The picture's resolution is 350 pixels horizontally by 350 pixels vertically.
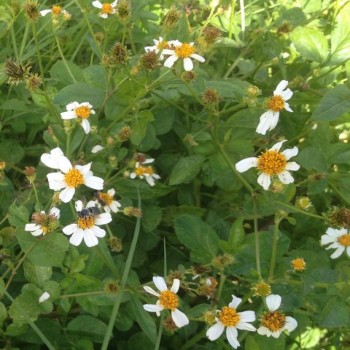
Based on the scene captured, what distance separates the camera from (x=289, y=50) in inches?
76.0

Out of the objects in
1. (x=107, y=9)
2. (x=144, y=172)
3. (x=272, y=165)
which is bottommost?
(x=144, y=172)

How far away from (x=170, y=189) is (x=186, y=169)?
0.28 ft

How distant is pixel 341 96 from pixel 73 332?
2.97 ft

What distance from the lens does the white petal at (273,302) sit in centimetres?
122

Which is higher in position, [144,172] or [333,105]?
[333,105]

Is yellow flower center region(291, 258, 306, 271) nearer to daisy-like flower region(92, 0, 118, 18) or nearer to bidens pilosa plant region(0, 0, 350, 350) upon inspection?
bidens pilosa plant region(0, 0, 350, 350)

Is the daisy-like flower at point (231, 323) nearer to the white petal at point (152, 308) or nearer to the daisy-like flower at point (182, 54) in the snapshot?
the white petal at point (152, 308)

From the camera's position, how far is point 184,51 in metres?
1.35

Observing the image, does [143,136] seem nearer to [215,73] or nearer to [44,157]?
[44,157]

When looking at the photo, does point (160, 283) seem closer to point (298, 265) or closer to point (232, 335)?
point (232, 335)

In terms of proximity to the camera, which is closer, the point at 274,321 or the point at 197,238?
the point at 274,321

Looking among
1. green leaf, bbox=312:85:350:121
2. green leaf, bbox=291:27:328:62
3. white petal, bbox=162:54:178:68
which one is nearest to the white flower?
white petal, bbox=162:54:178:68

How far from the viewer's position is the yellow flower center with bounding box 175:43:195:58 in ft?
4.41

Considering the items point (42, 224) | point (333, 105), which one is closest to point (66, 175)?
point (42, 224)
